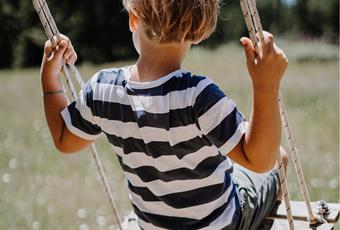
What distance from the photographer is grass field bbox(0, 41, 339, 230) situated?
3721mm

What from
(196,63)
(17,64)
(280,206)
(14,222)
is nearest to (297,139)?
(14,222)

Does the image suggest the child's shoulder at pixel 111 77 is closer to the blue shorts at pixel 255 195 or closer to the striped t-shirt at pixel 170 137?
the striped t-shirt at pixel 170 137

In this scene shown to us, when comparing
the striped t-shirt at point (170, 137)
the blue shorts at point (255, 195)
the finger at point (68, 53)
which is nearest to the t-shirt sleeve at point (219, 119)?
the striped t-shirt at point (170, 137)

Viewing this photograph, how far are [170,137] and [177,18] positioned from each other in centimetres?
32

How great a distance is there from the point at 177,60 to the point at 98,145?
4.01 metres

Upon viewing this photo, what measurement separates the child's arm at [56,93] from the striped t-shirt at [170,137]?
0.16ft

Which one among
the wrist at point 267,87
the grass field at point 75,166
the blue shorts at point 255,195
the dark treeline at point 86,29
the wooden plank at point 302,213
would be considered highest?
the wrist at point 267,87

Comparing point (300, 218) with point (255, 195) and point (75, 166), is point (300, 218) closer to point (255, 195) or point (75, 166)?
point (255, 195)

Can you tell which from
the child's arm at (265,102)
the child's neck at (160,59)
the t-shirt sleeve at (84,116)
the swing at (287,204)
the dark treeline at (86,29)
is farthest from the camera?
the dark treeline at (86,29)

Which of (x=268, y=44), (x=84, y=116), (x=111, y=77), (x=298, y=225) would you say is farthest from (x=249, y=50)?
(x=298, y=225)

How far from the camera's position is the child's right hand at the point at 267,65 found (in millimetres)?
1393

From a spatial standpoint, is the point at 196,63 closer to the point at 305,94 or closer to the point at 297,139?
the point at 305,94

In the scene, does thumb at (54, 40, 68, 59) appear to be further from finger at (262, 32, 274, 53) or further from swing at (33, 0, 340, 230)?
finger at (262, 32, 274, 53)

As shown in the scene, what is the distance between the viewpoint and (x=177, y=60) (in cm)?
157
